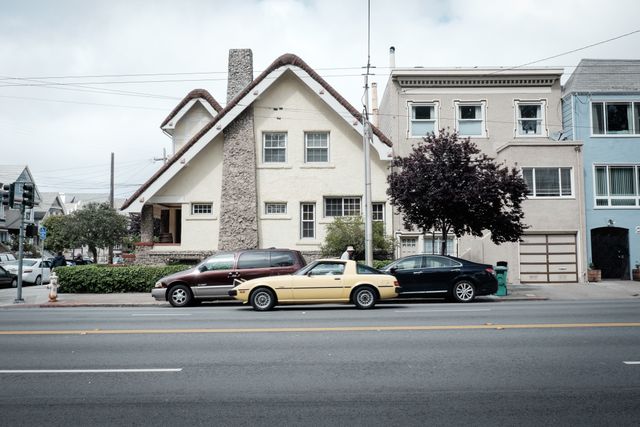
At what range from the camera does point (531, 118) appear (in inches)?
1031

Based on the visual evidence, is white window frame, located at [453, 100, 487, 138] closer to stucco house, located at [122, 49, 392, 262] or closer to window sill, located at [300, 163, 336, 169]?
stucco house, located at [122, 49, 392, 262]

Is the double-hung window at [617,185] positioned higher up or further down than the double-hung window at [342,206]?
higher up

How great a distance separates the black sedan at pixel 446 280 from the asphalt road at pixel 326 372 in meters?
4.57

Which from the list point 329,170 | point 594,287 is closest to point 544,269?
point 594,287

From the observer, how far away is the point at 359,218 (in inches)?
913

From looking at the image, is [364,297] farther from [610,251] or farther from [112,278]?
[610,251]

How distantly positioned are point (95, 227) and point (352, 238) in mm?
22611

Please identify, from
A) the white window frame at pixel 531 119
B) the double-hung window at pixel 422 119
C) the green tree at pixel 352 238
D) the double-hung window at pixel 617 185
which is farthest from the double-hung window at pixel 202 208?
the double-hung window at pixel 617 185

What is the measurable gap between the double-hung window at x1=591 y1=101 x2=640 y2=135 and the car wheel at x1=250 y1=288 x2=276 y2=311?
18888 mm

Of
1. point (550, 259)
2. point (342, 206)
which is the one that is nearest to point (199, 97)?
point (342, 206)

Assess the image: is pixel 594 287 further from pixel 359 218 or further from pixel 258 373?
pixel 258 373

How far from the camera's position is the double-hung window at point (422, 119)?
1029 inches

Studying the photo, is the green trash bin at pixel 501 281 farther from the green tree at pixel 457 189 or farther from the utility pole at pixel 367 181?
the utility pole at pixel 367 181

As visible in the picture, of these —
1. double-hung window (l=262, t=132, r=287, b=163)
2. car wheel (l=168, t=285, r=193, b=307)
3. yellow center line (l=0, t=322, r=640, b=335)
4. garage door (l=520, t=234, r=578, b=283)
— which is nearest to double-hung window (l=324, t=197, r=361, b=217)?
double-hung window (l=262, t=132, r=287, b=163)
